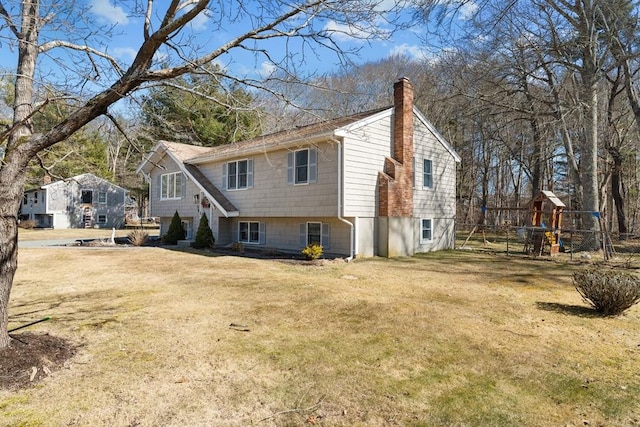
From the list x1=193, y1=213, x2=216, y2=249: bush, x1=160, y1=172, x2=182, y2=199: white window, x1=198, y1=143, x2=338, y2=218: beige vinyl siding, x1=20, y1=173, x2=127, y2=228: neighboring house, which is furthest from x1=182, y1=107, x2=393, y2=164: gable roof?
x1=20, y1=173, x2=127, y2=228: neighboring house

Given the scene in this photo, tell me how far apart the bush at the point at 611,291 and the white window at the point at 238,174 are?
43.3 feet

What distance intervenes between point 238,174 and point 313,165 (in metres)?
4.89

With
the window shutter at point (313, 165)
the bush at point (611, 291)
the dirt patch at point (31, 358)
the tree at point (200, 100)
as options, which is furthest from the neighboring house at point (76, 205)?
the bush at point (611, 291)

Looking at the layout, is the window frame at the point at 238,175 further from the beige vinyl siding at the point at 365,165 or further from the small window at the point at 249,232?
the beige vinyl siding at the point at 365,165

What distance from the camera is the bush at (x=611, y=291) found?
6594 mm

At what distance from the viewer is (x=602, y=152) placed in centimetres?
2681

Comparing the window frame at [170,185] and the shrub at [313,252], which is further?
the window frame at [170,185]

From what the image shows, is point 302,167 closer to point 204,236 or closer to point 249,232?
point 249,232

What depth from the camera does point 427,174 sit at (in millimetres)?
17422

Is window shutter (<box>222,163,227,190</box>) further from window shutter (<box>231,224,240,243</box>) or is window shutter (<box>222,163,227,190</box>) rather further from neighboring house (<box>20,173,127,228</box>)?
neighboring house (<box>20,173,127,228</box>)

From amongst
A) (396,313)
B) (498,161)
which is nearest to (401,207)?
(396,313)

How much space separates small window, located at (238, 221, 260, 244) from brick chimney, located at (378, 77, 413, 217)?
629 centimetres

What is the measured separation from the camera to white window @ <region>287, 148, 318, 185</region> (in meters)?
14.6

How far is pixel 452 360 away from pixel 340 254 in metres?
9.96
